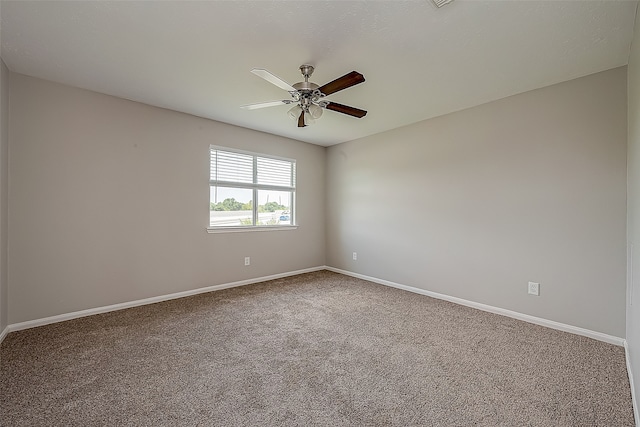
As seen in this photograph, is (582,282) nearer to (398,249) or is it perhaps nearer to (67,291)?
(398,249)

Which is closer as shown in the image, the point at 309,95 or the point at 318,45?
the point at 318,45

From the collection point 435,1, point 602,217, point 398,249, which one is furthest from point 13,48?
point 602,217

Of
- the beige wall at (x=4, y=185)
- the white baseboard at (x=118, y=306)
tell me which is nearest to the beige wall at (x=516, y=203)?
the white baseboard at (x=118, y=306)

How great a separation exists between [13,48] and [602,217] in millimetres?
5228

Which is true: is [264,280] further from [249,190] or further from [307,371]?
[307,371]

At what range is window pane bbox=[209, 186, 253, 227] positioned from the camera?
13.5 ft

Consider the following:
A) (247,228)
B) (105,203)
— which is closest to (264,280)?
(247,228)

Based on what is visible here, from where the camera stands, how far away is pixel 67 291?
296cm

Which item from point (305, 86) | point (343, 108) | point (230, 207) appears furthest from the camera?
point (230, 207)

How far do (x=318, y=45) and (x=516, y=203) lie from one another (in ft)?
8.65

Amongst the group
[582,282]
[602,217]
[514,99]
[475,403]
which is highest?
[514,99]

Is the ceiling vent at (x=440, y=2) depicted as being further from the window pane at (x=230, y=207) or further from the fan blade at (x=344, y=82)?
the window pane at (x=230, y=207)

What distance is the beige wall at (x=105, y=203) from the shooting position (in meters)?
2.75

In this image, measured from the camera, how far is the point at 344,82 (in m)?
2.15
